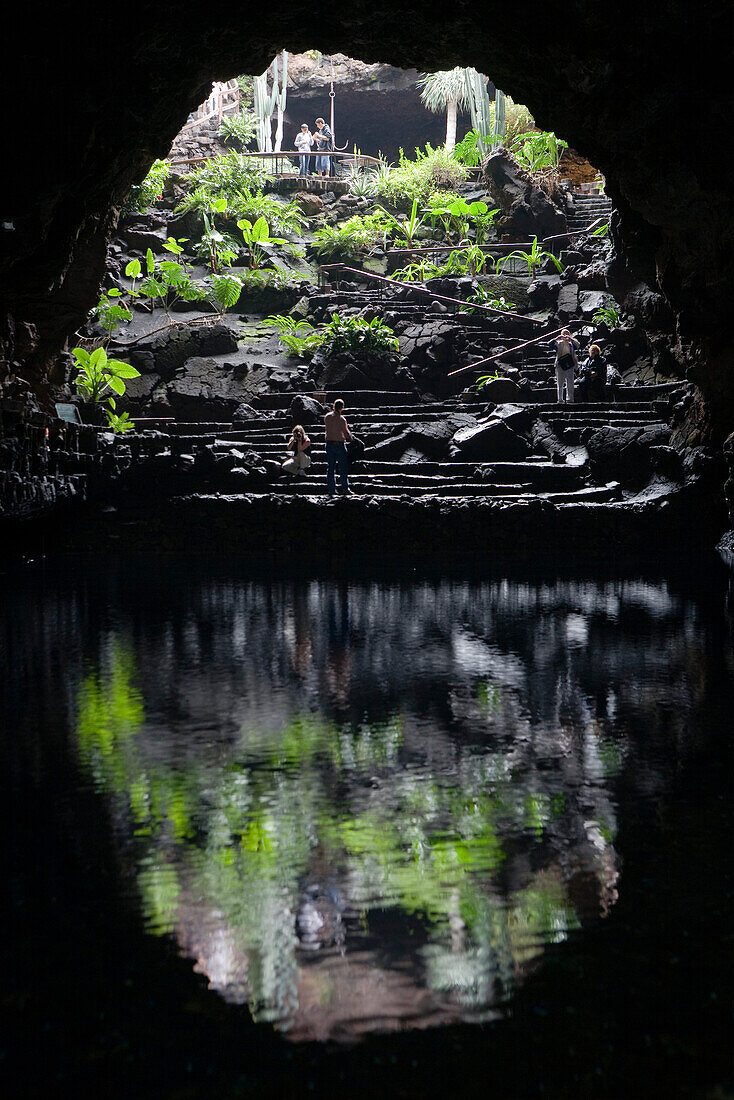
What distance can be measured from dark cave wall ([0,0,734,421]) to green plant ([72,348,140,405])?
3.49m

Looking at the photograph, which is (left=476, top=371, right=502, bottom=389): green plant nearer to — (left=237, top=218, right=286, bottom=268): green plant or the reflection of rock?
(left=237, top=218, right=286, bottom=268): green plant

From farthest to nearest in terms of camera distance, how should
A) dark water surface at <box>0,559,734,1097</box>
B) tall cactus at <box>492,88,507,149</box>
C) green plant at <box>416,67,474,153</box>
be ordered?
green plant at <box>416,67,474,153</box>
tall cactus at <box>492,88,507,149</box>
dark water surface at <box>0,559,734,1097</box>

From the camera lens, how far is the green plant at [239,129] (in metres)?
33.2

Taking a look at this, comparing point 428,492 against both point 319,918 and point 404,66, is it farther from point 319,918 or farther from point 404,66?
point 319,918

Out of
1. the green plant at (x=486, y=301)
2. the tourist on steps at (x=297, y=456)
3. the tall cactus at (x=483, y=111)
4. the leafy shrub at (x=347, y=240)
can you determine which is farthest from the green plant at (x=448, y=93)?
the tourist on steps at (x=297, y=456)

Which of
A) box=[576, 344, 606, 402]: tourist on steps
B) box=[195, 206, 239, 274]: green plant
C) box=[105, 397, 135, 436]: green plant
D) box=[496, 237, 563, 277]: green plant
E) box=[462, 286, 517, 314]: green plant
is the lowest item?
box=[105, 397, 135, 436]: green plant

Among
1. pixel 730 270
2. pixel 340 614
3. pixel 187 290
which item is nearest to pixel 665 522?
pixel 730 270

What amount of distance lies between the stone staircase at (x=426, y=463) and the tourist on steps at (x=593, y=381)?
0.83 meters

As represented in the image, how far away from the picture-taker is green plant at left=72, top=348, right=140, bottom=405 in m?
16.4

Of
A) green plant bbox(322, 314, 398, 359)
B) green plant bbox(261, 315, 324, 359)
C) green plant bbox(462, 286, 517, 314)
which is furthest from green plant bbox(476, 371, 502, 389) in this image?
green plant bbox(261, 315, 324, 359)

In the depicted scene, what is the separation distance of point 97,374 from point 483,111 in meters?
21.1

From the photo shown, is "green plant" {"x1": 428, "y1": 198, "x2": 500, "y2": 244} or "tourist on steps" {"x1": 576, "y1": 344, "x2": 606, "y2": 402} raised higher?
"green plant" {"x1": 428, "y1": 198, "x2": 500, "y2": 244}

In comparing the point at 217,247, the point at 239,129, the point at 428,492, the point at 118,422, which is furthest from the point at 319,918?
the point at 239,129

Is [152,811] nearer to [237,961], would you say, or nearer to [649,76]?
[237,961]
